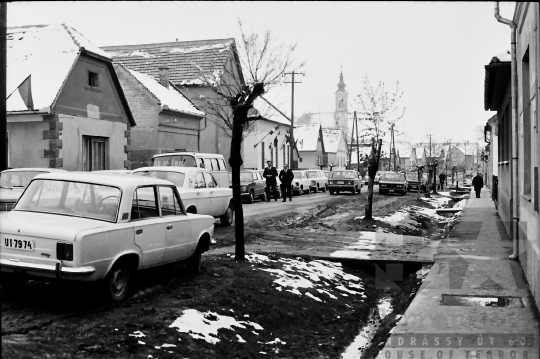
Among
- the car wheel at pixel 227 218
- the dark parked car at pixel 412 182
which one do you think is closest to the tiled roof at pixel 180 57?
the dark parked car at pixel 412 182

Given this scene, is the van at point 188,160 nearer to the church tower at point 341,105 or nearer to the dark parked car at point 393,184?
the dark parked car at point 393,184

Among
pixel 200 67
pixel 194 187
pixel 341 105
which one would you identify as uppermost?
pixel 341 105

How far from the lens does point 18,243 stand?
258 inches

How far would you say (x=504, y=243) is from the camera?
1245cm

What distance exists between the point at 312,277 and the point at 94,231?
4.15 meters

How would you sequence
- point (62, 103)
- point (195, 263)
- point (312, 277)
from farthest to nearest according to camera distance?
1. point (62, 103)
2. point (312, 277)
3. point (195, 263)

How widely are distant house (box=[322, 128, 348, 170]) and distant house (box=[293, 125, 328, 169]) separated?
6785 millimetres

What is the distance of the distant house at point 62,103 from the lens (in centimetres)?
2230

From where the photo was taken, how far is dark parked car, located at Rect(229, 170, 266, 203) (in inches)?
1069

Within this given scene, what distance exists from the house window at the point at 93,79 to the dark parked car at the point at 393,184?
21.5m

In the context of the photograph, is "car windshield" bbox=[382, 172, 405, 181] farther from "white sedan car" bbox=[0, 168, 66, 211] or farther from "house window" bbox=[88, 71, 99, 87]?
"white sedan car" bbox=[0, 168, 66, 211]

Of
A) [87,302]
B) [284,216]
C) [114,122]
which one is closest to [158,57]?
[114,122]

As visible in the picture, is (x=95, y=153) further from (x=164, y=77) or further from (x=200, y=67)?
(x=200, y=67)

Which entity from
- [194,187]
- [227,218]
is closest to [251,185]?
[227,218]
